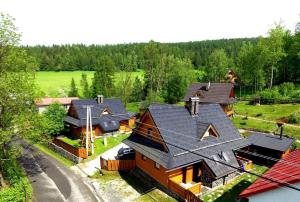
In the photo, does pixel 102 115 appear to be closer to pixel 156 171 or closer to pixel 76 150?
pixel 76 150

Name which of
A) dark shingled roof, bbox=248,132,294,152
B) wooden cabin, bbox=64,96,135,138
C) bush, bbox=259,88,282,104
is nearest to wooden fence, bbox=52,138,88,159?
wooden cabin, bbox=64,96,135,138

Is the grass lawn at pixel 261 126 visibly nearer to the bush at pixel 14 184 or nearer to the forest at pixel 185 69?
the forest at pixel 185 69

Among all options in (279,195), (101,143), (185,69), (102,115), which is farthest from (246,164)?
(185,69)

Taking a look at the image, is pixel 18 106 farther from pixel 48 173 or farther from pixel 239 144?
pixel 239 144

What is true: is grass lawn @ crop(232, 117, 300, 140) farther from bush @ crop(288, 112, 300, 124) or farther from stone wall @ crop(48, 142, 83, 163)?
stone wall @ crop(48, 142, 83, 163)

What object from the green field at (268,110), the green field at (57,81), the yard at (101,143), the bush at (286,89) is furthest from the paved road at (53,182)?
the bush at (286,89)

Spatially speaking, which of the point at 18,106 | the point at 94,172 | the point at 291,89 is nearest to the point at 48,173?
the point at 94,172
